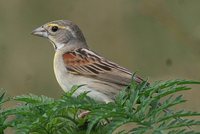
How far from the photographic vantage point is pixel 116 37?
6.32 m

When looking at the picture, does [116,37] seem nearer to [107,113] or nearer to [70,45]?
[70,45]

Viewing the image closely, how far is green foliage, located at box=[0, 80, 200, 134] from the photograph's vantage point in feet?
5.40

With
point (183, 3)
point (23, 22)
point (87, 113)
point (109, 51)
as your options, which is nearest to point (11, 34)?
point (23, 22)

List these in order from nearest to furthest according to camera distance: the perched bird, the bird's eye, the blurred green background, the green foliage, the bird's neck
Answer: the green foliage, the perched bird, the bird's neck, the bird's eye, the blurred green background

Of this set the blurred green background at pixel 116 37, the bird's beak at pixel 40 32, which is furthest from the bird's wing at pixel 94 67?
the blurred green background at pixel 116 37

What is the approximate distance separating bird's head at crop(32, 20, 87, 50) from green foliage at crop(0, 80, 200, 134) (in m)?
2.26

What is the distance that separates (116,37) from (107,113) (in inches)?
184

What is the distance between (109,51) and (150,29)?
1.18 ft

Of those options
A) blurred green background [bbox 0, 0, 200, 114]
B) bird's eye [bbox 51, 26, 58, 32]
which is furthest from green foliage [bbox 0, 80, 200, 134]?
blurred green background [bbox 0, 0, 200, 114]

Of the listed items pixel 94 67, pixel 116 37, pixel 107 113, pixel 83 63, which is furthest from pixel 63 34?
pixel 107 113

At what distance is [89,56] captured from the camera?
369cm

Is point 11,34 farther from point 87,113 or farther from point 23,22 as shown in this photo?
point 87,113

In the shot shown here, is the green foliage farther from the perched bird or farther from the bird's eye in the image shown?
the bird's eye

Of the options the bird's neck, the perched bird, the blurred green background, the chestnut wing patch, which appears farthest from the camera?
the blurred green background
